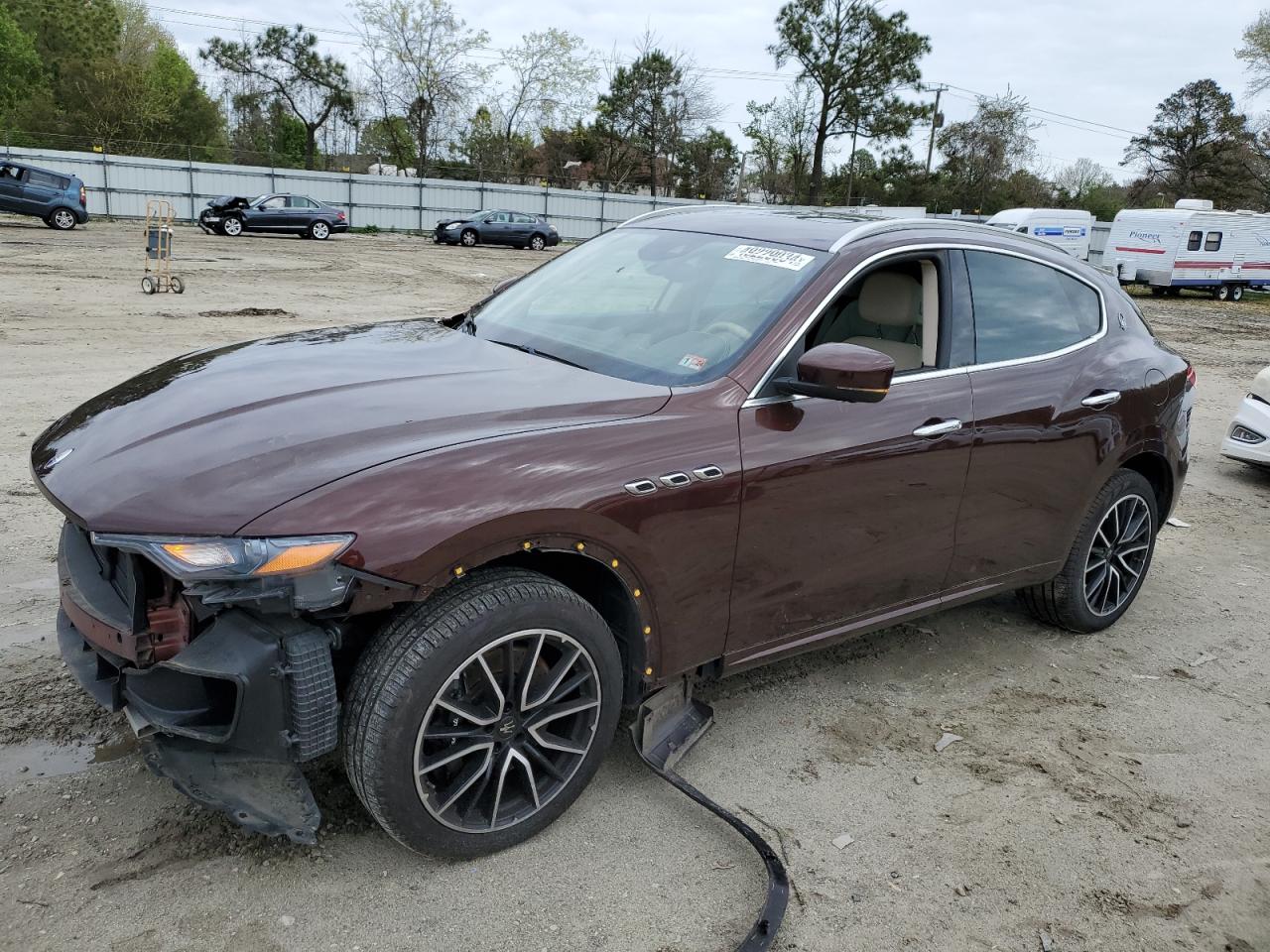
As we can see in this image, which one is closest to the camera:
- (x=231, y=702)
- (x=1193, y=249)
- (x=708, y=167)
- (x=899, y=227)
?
(x=231, y=702)

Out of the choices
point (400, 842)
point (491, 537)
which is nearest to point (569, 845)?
point (400, 842)

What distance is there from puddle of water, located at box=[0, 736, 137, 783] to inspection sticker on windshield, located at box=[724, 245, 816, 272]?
105 inches

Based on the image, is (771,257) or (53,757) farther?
(771,257)

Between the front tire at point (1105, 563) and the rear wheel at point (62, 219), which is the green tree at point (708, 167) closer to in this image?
the rear wheel at point (62, 219)

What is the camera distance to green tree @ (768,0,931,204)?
4969 centimetres

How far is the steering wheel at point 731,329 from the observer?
3.27 metres

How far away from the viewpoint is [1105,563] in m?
4.65

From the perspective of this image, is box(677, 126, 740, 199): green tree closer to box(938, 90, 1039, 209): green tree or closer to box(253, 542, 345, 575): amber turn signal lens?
box(938, 90, 1039, 209): green tree

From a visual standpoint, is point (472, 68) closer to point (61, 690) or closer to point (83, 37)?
point (83, 37)

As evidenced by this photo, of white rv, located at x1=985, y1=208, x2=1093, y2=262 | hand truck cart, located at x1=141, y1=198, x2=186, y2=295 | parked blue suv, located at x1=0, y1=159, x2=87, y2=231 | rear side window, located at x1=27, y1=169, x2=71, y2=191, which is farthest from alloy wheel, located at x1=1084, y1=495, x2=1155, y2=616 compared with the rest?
rear side window, located at x1=27, y1=169, x2=71, y2=191

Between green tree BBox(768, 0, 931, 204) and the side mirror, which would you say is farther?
green tree BBox(768, 0, 931, 204)

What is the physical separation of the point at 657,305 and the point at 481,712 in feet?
5.41

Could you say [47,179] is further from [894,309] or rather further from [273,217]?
[894,309]

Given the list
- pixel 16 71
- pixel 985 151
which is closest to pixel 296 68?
pixel 16 71
